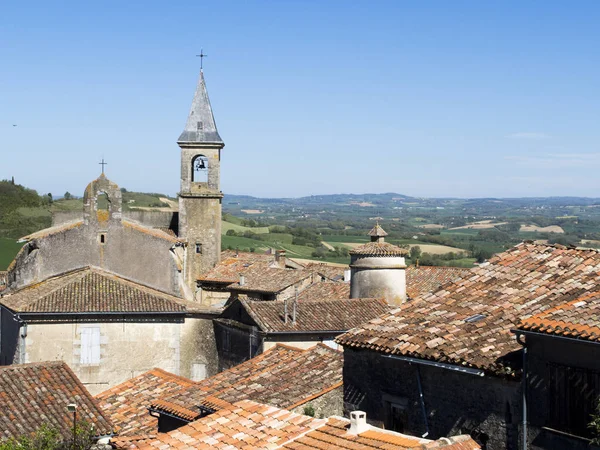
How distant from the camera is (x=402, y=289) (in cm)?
3353

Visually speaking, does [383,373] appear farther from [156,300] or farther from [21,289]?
[21,289]

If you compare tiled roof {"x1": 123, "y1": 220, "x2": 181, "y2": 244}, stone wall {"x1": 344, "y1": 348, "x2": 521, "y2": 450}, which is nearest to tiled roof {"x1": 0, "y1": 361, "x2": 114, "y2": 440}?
stone wall {"x1": 344, "y1": 348, "x2": 521, "y2": 450}

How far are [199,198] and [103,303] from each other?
481 inches

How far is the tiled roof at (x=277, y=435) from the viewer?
11883 millimetres

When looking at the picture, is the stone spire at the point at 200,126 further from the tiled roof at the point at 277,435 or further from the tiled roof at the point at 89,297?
the tiled roof at the point at 277,435

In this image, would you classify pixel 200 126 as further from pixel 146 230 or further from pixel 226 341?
→ pixel 226 341

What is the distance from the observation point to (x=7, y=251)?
58.4 m

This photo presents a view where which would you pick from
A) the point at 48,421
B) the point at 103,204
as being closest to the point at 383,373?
the point at 48,421

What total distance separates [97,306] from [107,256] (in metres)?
3.45

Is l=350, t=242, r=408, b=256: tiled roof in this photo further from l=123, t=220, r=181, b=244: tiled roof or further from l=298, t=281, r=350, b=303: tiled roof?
l=123, t=220, r=181, b=244: tiled roof

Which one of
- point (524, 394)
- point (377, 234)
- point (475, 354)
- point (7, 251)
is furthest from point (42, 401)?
point (7, 251)

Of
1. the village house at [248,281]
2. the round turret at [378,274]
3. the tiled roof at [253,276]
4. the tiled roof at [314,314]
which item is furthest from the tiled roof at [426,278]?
the tiled roof at [314,314]

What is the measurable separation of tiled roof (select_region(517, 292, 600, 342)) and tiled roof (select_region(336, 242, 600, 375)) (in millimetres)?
679

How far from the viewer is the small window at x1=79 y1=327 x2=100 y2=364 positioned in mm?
29312
